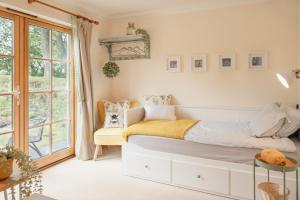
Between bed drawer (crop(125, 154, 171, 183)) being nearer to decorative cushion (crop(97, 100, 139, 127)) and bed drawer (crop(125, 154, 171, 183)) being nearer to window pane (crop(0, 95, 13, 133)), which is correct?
decorative cushion (crop(97, 100, 139, 127))

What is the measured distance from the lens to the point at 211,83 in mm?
3324

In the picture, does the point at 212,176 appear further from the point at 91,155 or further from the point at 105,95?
the point at 105,95

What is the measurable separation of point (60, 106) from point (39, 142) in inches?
21.9

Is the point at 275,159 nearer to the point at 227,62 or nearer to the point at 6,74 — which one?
the point at 227,62

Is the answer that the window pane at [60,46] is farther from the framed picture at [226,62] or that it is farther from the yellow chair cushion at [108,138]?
the framed picture at [226,62]

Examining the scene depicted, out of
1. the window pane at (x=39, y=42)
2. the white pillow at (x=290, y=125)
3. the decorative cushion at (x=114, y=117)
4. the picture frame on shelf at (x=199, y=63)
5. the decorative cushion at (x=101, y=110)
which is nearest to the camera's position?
the white pillow at (x=290, y=125)

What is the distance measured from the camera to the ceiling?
10.4 ft

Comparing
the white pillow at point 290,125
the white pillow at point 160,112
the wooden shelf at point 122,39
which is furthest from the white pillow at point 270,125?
the wooden shelf at point 122,39

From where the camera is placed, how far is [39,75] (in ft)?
9.67

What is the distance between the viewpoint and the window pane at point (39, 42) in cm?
283

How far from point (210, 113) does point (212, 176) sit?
1.16m

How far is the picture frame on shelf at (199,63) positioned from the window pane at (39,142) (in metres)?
2.18

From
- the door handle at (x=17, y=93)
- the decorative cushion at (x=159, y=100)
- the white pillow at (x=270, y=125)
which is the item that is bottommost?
the white pillow at (x=270, y=125)

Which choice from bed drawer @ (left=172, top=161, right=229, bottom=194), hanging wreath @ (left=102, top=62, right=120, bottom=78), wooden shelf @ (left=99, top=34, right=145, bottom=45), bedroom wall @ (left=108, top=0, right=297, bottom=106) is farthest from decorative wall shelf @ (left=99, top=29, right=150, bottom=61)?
bed drawer @ (left=172, top=161, right=229, bottom=194)
